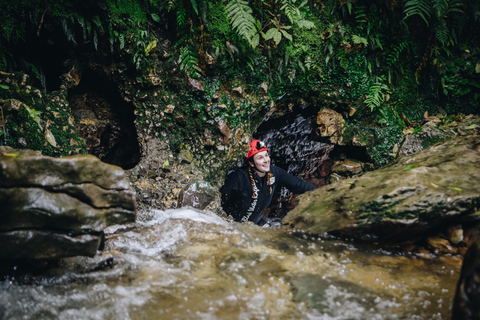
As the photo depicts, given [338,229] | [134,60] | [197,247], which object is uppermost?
[134,60]

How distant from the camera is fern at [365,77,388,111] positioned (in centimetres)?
561

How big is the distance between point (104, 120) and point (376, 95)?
5461 mm

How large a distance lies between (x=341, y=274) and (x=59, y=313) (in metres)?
2.16

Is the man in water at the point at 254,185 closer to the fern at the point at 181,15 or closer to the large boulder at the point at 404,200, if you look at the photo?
the large boulder at the point at 404,200

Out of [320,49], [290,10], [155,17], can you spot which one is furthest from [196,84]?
[320,49]

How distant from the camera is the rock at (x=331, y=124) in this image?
5957mm

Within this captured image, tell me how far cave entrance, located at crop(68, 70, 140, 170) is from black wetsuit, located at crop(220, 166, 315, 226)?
1.95 m

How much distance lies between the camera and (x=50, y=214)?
1.93 meters

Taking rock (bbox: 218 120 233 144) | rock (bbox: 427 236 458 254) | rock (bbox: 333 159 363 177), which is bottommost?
rock (bbox: 427 236 458 254)

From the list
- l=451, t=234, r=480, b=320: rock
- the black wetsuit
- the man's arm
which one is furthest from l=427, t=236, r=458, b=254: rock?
the man's arm

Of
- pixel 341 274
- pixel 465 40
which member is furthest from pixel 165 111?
pixel 465 40

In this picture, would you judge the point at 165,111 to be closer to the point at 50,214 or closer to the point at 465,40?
the point at 50,214

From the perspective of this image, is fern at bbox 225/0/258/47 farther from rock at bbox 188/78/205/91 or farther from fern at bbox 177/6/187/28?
rock at bbox 188/78/205/91

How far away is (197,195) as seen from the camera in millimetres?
4586
